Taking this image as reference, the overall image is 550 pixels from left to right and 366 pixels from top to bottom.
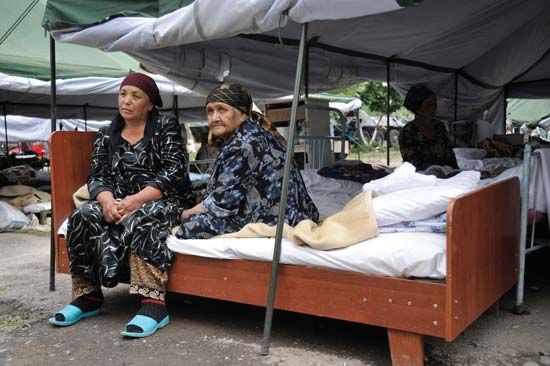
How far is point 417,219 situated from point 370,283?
0.41m

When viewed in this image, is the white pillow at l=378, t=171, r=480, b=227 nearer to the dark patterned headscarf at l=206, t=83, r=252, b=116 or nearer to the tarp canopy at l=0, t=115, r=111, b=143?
the dark patterned headscarf at l=206, t=83, r=252, b=116

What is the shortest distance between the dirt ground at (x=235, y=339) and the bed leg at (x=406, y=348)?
8.1 inches

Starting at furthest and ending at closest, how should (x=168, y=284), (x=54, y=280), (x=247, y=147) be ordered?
(x=54, y=280) → (x=168, y=284) → (x=247, y=147)

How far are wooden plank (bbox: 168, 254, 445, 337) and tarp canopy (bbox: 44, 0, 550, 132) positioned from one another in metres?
1.26

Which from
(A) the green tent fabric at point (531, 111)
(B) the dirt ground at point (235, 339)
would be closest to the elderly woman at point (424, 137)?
(B) the dirt ground at point (235, 339)

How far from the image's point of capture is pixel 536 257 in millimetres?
4770

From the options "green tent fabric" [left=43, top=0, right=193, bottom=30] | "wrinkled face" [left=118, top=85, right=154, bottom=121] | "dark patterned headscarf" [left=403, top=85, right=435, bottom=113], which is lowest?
"wrinkled face" [left=118, top=85, right=154, bottom=121]

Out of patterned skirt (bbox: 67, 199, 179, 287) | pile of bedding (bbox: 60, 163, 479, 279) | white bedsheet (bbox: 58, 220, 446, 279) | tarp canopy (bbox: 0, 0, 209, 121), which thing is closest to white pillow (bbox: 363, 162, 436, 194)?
pile of bedding (bbox: 60, 163, 479, 279)

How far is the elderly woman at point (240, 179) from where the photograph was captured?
3152 millimetres

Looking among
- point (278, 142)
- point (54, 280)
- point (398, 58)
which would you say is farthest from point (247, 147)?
point (398, 58)

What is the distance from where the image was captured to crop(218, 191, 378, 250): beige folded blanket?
269cm

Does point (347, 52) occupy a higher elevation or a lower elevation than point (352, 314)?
higher

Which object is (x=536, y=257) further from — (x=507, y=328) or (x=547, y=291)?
(x=507, y=328)

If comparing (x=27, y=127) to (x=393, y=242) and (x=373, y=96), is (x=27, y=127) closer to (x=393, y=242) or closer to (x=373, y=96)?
(x=373, y=96)
